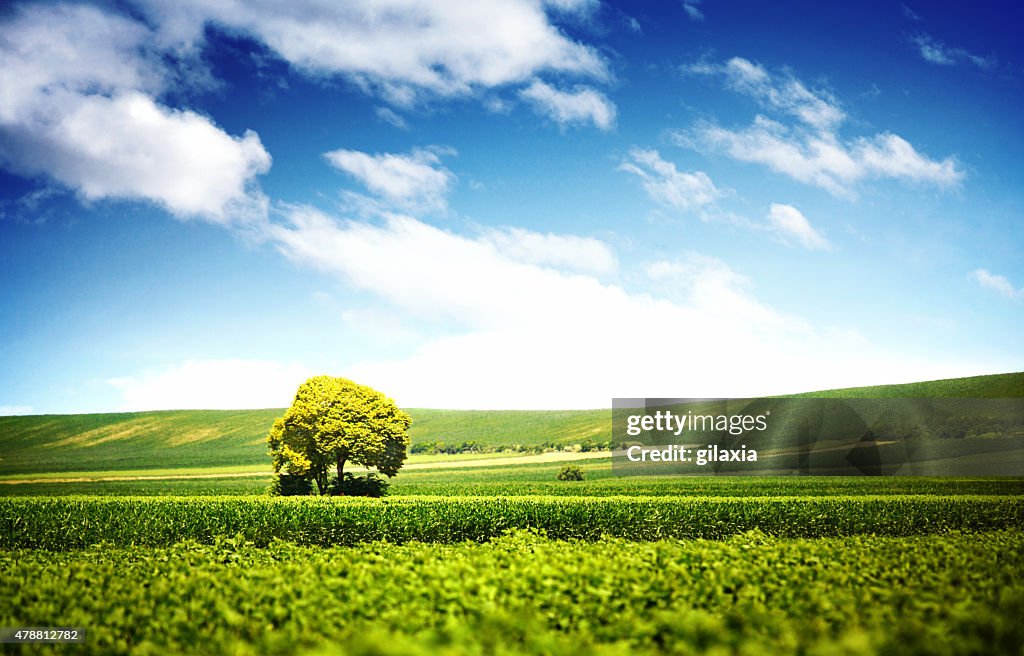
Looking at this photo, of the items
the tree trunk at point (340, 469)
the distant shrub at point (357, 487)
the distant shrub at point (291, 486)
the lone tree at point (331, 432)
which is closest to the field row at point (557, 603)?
the lone tree at point (331, 432)

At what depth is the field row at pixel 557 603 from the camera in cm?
455

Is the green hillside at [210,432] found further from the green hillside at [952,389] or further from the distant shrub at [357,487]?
the distant shrub at [357,487]

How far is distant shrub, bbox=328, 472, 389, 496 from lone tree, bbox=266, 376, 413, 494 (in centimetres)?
55

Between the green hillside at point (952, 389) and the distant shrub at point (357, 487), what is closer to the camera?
the distant shrub at point (357, 487)

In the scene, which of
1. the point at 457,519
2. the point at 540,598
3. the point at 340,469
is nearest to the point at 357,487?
the point at 340,469

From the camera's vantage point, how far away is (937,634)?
14.7ft

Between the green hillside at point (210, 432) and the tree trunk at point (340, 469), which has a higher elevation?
the tree trunk at point (340, 469)

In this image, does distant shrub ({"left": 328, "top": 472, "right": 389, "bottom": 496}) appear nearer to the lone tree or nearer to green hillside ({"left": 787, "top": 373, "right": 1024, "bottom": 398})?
the lone tree

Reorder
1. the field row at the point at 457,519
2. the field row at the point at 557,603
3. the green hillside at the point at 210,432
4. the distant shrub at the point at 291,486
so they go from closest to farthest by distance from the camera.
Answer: the field row at the point at 557,603 < the field row at the point at 457,519 < the distant shrub at the point at 291,486 < the green hillside at the point at 210,432

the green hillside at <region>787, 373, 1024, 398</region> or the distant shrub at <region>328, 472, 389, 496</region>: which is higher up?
the green hillside at <region>787, 373, 1024, 398</region>

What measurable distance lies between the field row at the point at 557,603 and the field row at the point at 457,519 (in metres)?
10.6

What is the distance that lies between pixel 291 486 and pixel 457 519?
15727mm

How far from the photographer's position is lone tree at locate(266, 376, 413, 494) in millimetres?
31359

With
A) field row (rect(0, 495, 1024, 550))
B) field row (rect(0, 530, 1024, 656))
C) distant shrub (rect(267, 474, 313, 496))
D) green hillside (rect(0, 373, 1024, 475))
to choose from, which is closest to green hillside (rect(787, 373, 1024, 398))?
green hillside (rect(0, 373, 1024, 475))
